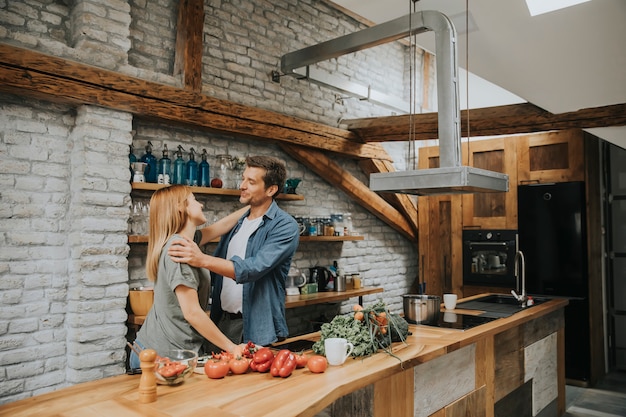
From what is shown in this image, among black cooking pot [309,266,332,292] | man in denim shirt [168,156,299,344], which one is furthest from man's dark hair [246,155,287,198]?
black cooking pot [309,266,332,292]

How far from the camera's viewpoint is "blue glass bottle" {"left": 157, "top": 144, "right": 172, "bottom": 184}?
14.3 feet

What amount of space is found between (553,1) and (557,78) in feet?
3.50

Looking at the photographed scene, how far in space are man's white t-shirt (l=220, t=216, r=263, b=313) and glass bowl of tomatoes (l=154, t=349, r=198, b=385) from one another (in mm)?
999

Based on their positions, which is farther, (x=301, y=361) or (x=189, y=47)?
(x=189, y=47)

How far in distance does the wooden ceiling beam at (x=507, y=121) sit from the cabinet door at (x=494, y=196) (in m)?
0.74

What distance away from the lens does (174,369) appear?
2.07 m

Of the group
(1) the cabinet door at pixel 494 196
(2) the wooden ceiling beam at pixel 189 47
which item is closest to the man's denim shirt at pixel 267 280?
(2) the wooden ceiling beam at pixel 189 47

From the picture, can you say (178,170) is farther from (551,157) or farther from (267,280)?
(551,157)

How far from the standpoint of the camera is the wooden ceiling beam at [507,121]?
478 cm

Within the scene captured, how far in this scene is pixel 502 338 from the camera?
11.9 ft

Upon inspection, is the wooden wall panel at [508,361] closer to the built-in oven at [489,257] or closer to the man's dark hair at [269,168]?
the man's dark hair at [269,168]

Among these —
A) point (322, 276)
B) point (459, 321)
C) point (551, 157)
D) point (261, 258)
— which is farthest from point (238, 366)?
point (551, 157)

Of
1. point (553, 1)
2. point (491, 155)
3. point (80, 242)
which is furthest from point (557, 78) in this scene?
point (80, 242)

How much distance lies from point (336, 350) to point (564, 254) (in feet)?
13.9
